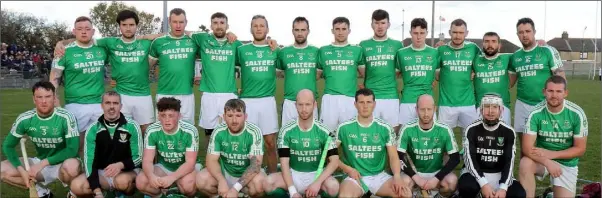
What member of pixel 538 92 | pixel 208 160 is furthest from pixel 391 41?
pixel 208 160

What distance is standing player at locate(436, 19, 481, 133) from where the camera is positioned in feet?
20.8

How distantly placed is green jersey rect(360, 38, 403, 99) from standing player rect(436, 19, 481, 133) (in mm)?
607

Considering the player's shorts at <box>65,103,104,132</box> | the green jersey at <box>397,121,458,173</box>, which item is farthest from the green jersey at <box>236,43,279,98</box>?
the green jersey at <box>397,121,458,173</box>

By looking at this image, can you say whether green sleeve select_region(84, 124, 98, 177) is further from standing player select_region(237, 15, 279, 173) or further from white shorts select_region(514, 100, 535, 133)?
white shorts select_region(514, 100, 535, 133)

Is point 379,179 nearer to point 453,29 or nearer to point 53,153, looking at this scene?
point 453,29

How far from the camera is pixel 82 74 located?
6172mm

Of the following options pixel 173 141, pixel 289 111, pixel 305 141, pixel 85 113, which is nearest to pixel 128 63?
pixel 85 113

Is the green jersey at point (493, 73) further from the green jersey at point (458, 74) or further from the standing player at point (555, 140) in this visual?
the standing player at point (555, 140)

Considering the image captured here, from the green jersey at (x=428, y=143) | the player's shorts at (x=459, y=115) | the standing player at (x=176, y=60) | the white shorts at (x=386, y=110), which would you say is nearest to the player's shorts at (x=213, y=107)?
the standing player at (x=176, y=60)

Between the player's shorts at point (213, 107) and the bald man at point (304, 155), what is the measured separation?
1370mm

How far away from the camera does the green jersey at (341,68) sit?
6273 mm

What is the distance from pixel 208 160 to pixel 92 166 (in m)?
1.14

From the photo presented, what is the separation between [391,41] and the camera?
6.41 metres

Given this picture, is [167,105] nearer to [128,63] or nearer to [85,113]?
[128,63]
